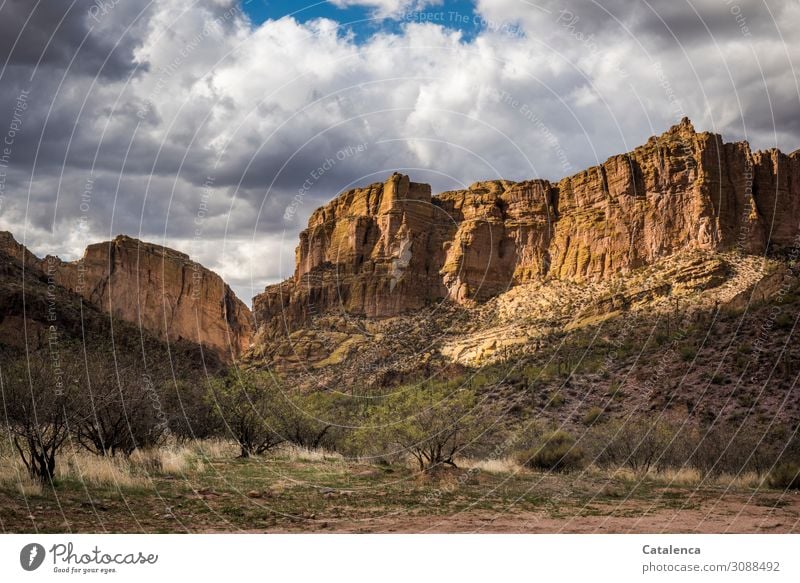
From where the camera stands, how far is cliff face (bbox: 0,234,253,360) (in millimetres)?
119750

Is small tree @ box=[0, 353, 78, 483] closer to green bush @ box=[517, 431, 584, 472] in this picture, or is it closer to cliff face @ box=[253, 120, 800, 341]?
green bush @ box=[517, 431, 584, 472]

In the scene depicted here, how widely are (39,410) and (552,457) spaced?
18.6 m

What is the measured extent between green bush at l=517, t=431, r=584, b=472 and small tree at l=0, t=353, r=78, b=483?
16.6m

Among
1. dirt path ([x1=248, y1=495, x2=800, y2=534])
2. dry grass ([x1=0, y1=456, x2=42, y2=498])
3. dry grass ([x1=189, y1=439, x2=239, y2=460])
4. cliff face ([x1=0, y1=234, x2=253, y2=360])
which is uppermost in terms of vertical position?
cliff face ([x1=0, y1=234, x2=253, y2=360])

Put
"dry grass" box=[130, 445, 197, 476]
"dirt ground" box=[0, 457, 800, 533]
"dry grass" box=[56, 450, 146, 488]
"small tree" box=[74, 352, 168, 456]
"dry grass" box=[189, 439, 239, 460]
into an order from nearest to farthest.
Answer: "dirt ground" box=[0, 457, 800, 533] → "dry grass" box=[56, 450, 146, 488] → "dry grass" box=[130, 445, 197, 476] → "small tree" box=[74, 352, 168, 456] → "dry grass" box=[189, 439, 239, 460]

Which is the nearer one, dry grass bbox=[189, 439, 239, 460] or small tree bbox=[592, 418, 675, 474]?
small tree bbox=[592, 418, 675, 474]

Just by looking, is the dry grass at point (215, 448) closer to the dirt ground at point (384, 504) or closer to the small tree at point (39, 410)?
the dirt ground at point (384, 504)

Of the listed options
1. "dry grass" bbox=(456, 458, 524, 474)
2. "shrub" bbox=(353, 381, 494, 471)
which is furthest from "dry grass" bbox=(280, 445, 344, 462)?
"dry grass" bbox=(456, 458, 524, 474)

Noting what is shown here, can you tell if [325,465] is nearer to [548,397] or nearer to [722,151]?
[548,397]

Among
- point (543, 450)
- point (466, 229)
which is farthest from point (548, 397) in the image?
point (466, 229)

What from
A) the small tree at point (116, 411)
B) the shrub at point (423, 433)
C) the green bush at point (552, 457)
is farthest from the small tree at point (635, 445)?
the small tree at point (116, 411)

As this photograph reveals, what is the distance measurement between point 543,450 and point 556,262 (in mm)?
88297

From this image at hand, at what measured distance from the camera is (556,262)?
113312 mm

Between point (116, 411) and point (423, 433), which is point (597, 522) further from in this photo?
point (116, 411)
